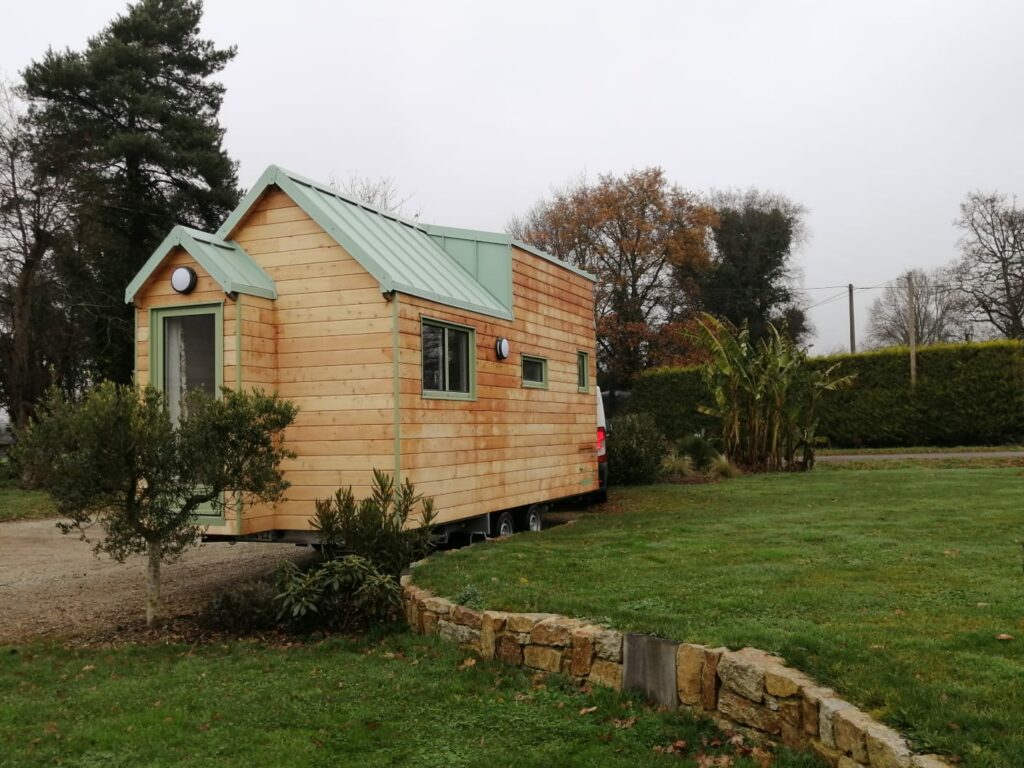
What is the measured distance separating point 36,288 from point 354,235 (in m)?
18.4

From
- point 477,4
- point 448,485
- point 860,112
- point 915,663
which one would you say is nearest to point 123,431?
point 448,485

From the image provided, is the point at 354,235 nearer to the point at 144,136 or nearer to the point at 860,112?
the point at 860,112

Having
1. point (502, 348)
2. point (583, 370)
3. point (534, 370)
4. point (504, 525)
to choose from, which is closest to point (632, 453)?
point (583, 370)

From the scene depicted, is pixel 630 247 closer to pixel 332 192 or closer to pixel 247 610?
pixel 332 192

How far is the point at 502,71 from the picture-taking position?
60.0 feet

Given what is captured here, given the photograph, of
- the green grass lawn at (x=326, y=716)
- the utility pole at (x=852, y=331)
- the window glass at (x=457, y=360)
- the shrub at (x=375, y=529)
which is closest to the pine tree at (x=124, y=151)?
the window glass at (x=457, y=360)

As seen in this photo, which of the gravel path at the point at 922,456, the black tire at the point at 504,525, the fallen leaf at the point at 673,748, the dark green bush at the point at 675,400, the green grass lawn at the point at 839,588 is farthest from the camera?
the dark green bush at the point at 675,400

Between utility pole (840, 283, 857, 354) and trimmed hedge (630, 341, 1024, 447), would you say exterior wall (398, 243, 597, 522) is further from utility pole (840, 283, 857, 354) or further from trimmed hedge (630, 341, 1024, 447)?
utility pole (840, 283, 857, 354)

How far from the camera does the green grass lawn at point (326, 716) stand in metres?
4.45

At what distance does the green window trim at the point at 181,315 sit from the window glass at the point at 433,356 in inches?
80.3

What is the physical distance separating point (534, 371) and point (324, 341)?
12.9ft

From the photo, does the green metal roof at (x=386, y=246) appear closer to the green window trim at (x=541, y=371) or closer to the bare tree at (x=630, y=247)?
the green window trim at (x=541, y=371)

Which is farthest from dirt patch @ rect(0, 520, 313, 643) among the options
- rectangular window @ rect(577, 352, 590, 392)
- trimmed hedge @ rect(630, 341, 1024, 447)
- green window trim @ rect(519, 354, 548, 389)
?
trimmed hedge @ rect(630, 341, 1024, 447)

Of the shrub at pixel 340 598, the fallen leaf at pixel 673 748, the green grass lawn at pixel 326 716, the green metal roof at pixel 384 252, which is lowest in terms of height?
the green grass lawn at pixel 326 716
